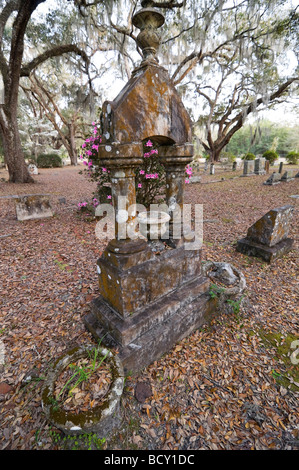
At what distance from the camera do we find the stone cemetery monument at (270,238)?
4469 mm

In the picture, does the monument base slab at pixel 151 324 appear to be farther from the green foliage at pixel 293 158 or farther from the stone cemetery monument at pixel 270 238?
the green foliage at pixel 293 158

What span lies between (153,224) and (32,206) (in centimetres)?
553

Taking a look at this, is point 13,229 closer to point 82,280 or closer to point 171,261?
point 82,280

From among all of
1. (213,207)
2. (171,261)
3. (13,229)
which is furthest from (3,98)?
(171,261)

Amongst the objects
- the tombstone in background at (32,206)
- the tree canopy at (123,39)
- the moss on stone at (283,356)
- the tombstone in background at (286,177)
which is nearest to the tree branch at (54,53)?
the tree canopy at (123,39)

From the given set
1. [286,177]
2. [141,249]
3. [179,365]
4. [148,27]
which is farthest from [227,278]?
[286,177]

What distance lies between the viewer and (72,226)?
6.29 m

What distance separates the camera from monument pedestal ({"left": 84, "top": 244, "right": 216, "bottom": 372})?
220 cm

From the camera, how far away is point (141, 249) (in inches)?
90.7

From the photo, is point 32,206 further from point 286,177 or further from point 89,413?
point 286,177

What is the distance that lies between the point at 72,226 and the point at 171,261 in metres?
4.48

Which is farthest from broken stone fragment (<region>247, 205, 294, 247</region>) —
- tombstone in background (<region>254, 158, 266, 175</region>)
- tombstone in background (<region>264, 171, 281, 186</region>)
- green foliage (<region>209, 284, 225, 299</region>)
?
tombstone in background (<region>254, 158, 266, 175</region>)

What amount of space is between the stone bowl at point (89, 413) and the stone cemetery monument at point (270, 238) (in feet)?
A: 12.6

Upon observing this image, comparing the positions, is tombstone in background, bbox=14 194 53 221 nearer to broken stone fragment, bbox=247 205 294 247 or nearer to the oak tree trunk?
broken stone fragment, bbox=247 205 294 247
